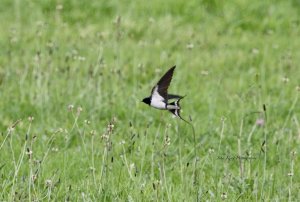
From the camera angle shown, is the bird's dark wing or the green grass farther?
the green grass

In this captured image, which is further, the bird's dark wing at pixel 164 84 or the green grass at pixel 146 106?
the green grass at pixel 146 106

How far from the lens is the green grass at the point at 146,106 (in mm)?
4488

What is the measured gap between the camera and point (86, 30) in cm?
896

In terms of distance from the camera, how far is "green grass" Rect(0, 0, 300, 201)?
4.49 m

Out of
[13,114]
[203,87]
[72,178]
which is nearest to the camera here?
[72,178]

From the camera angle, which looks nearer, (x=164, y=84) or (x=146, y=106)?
(x=164, y=84)

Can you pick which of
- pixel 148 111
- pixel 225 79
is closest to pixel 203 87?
pixel 225 79

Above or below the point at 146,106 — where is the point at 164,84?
above

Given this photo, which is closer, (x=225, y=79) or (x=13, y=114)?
(x=13, y=114)

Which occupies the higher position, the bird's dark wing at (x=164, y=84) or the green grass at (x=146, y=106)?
the bird's dark wing at (x=164, y=84)

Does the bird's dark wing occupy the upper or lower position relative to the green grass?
upper

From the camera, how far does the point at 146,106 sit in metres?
6.67

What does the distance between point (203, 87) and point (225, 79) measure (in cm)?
48

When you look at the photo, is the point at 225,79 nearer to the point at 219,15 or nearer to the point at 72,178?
the point at 219,15
